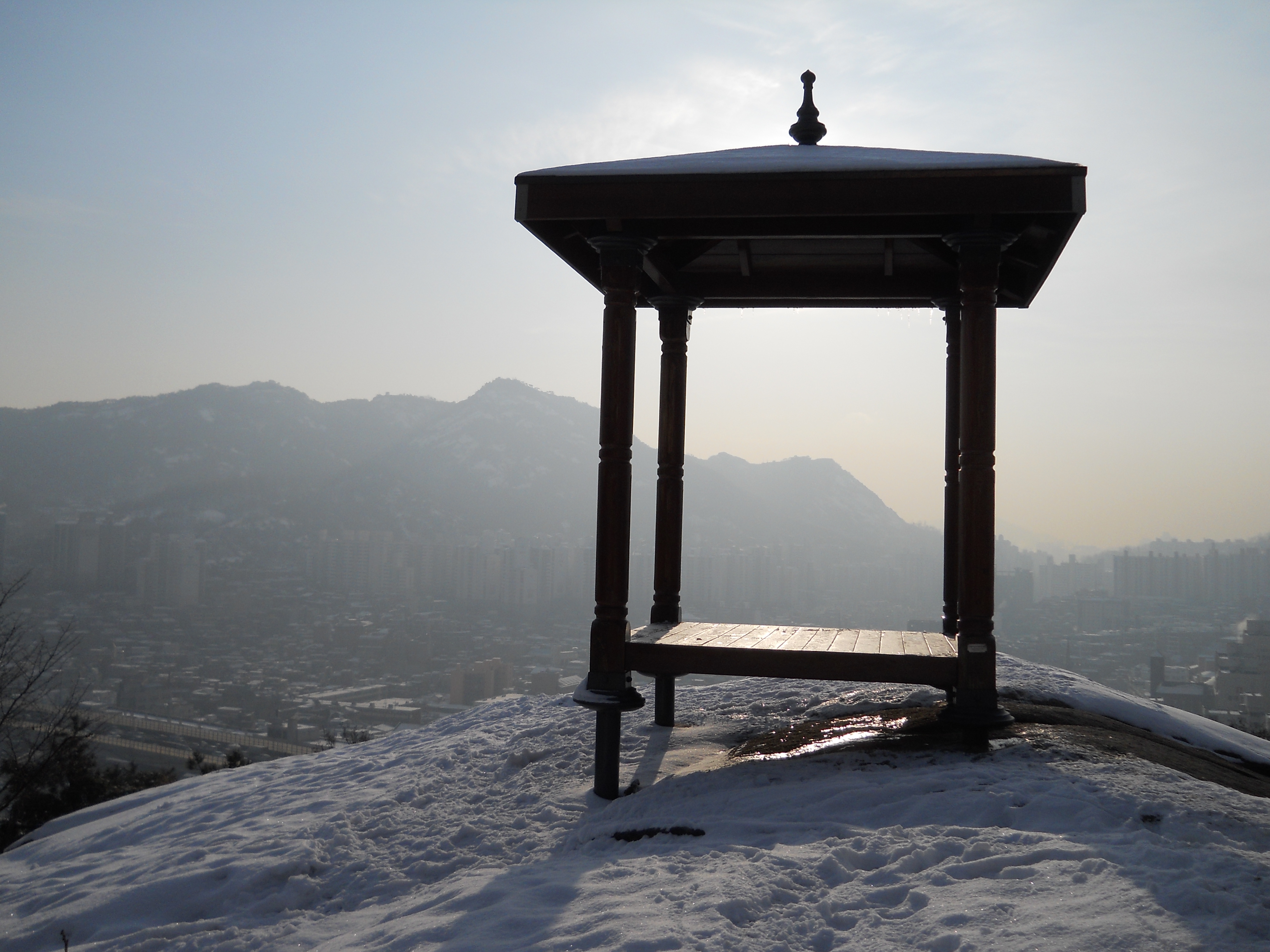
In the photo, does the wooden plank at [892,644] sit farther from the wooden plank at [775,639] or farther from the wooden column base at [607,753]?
the wooden column base at [607,753]

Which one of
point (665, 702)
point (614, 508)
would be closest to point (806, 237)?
point (614, 508)

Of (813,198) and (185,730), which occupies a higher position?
(813,198)

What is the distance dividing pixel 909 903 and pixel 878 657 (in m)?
2.11

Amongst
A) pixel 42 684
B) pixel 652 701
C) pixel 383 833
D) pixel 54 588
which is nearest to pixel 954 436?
pixel 652 701

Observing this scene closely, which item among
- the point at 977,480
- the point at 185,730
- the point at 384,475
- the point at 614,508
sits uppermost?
the point at 384,475

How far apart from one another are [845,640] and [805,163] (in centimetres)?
336

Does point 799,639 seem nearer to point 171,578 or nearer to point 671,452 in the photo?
point 671,452

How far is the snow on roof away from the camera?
16.2 ft

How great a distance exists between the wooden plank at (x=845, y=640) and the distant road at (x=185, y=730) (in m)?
27.5

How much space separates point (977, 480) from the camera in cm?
521

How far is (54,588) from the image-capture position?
67.8 meters

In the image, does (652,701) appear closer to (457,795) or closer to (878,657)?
(457,795)

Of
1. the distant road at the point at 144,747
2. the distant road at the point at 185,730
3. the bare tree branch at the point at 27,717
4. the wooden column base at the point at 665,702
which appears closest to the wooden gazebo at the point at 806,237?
the wooden column base at the point at 665,702

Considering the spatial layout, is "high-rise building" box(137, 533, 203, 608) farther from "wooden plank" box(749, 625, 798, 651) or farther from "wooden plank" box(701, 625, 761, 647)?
"wooden plank" box(749, 625, 798, 651)
